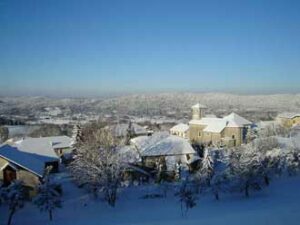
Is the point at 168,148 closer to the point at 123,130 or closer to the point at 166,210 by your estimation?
the point at 166,210

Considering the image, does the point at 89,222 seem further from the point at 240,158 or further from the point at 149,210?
the point at 240,158

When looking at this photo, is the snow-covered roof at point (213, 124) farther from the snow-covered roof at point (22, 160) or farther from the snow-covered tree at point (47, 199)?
the snow-covered tree at point (47, 199)

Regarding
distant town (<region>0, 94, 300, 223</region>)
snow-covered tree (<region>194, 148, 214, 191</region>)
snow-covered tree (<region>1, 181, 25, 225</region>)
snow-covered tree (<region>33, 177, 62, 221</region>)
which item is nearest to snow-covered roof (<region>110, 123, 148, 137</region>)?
distant town (<region>0, 94, 300, 223</region>)

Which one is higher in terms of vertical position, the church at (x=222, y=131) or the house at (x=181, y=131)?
the church at (x=222, y=131)

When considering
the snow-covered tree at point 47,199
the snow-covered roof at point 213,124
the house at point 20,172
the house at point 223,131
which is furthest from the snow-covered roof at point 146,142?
the snow-covered roof at point 213,124

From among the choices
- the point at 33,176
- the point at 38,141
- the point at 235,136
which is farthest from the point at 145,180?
the point at 235,136
